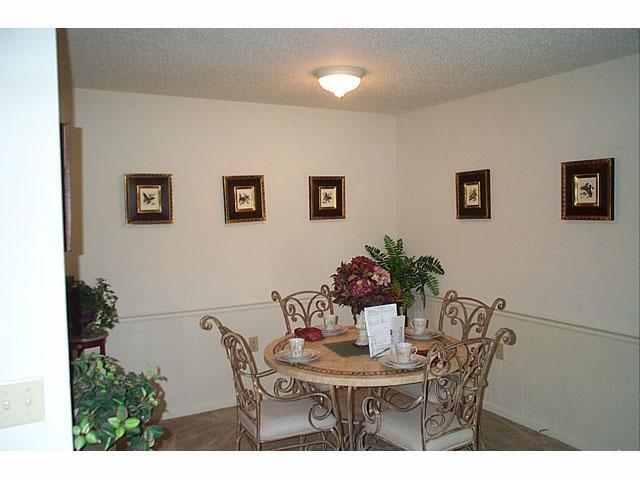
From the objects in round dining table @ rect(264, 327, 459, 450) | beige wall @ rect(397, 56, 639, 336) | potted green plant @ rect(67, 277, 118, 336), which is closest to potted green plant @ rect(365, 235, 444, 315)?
beige wall @ rect(397, 56, 639, 336)

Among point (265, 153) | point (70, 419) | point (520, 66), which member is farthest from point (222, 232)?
point (70, 419)

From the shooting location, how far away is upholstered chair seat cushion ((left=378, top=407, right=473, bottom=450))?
261 centimetres

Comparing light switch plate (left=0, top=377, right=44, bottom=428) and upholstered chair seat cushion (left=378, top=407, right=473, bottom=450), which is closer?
light switch plate (left=0, top=377, right=44, bottom=428)

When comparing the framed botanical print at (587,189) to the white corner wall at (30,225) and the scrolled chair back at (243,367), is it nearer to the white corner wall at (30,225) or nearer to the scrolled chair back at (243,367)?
the scrolled chair back at (243,367)

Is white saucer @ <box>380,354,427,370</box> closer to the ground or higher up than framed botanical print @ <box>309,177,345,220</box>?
closer to the ground

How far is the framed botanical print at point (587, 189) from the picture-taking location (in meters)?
3.20

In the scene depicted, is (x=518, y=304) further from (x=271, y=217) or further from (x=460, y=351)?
(x=271, y=217)

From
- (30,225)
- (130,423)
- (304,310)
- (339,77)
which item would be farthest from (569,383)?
(30,225)

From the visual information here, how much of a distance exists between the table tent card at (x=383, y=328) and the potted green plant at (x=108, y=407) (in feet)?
4.58

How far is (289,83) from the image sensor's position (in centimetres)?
365

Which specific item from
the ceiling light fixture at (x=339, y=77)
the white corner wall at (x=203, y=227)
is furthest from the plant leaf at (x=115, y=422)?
the white corner wall at (x=203, y=227)

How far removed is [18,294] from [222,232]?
2.85 meters

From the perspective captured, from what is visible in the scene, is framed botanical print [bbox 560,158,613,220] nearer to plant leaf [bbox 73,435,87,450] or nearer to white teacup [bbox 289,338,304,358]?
white teacup [bbox 289,338,304,358]

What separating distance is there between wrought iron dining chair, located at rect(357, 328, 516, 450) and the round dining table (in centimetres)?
14
